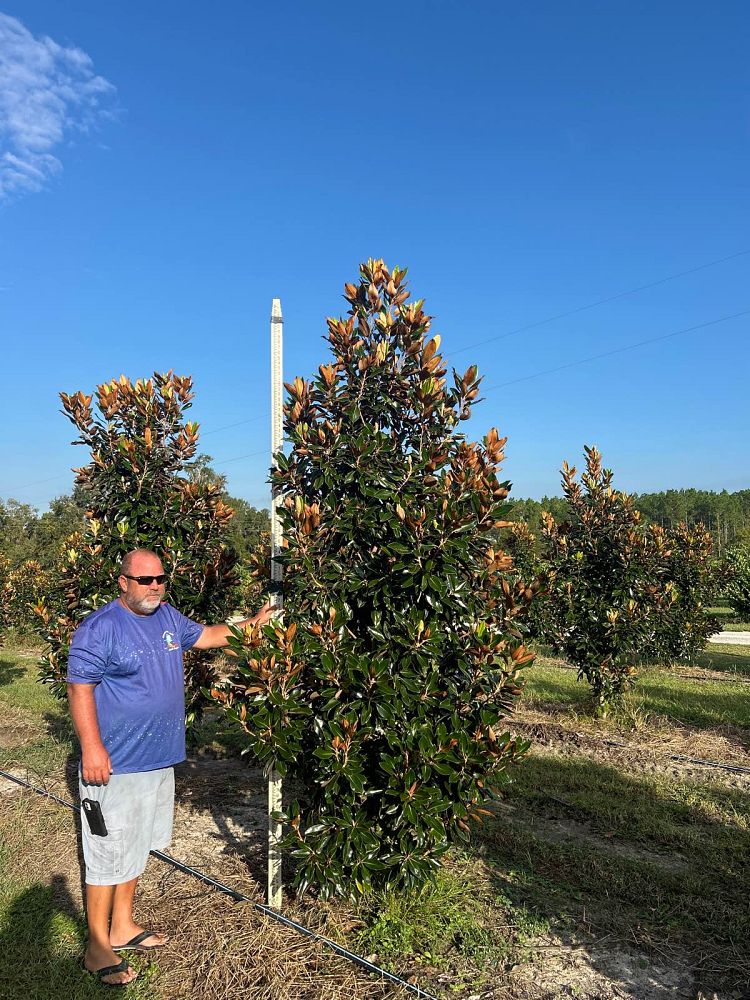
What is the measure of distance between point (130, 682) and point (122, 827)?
786mm

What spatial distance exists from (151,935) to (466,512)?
303 cm

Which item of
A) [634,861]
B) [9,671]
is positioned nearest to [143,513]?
[634,861]

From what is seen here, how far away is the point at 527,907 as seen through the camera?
4035mm

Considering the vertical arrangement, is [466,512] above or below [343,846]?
above

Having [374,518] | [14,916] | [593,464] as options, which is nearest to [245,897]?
[14,916]

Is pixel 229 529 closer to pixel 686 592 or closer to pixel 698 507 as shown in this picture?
pixel 686 592

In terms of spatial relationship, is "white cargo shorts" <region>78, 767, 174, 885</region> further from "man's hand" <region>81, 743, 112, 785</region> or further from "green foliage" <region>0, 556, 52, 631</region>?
"green foliage" <region>0, 556, 52, 631</region>

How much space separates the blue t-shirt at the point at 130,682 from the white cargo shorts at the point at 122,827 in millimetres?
110

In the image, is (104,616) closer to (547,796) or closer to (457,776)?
(457,776)

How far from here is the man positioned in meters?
3.31

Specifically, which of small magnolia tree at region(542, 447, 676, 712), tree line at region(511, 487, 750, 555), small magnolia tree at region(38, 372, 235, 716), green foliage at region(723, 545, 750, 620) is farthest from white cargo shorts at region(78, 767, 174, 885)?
tree line at region(511, 487, 750, 555)

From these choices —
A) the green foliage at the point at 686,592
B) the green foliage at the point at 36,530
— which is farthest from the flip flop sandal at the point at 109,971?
the green foliage at the point at 36,530

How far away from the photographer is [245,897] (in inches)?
156

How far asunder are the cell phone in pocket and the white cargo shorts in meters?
0.03
